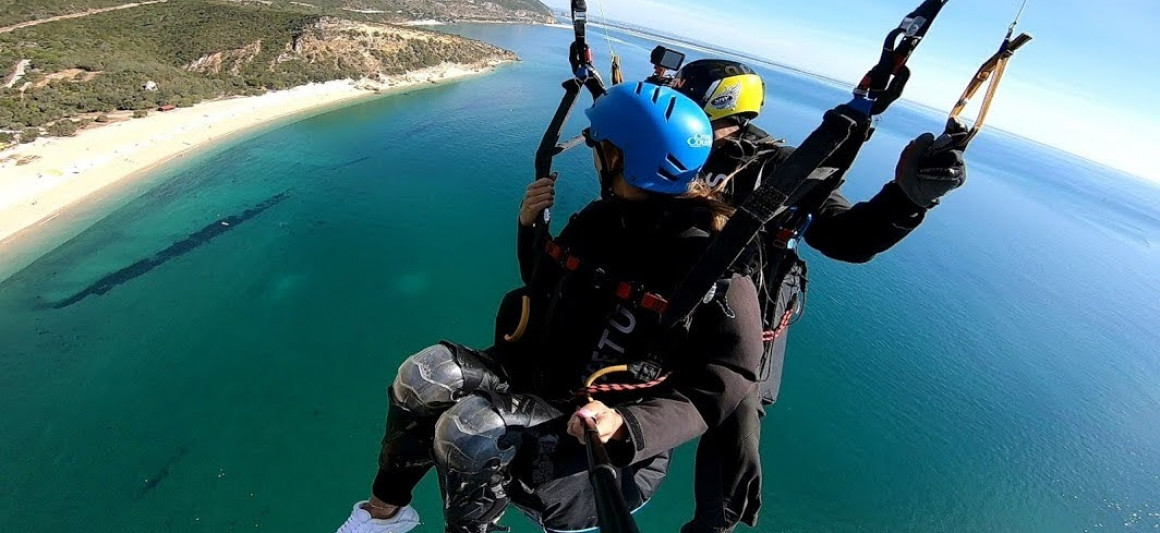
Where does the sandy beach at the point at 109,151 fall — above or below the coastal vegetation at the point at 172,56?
below

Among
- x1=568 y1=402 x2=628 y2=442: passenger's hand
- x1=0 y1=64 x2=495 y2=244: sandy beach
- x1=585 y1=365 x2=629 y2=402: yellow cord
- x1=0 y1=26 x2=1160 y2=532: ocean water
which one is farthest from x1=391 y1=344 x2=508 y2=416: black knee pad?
x1=0 y1=64 x2=495 y2=244: sandy beach

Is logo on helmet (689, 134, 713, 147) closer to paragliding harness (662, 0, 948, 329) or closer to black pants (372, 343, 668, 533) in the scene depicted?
paragliding harness (662, 0, 948, 329)

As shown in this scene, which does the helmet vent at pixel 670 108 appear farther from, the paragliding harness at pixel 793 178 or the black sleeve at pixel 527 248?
the black sleeve at pixel 527 248

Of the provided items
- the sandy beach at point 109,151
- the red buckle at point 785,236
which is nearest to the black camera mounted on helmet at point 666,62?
the red buckle at point 785,236

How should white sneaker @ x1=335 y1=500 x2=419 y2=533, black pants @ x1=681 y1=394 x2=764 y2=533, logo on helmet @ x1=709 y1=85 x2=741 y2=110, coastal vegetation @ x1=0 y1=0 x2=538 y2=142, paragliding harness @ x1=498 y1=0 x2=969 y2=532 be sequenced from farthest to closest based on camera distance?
coastal vegetation @ x1=0 y1=0 x2=538 y2=142, logo on helmet @ x1=709 y1=85 x2=741 y2=110, black pants @ x1=681 y1=394 x2=764 y2=533, white sneaker @ x1=335 y1=500 x2=419 y2=533, paragliding harness @ x1=498 y1=0 x2=969 y2=532

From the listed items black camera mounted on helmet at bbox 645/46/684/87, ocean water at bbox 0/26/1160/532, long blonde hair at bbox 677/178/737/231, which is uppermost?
black camera mounted on helmet at bbox 645/46/684/87

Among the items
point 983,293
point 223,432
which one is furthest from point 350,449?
point 983,293
